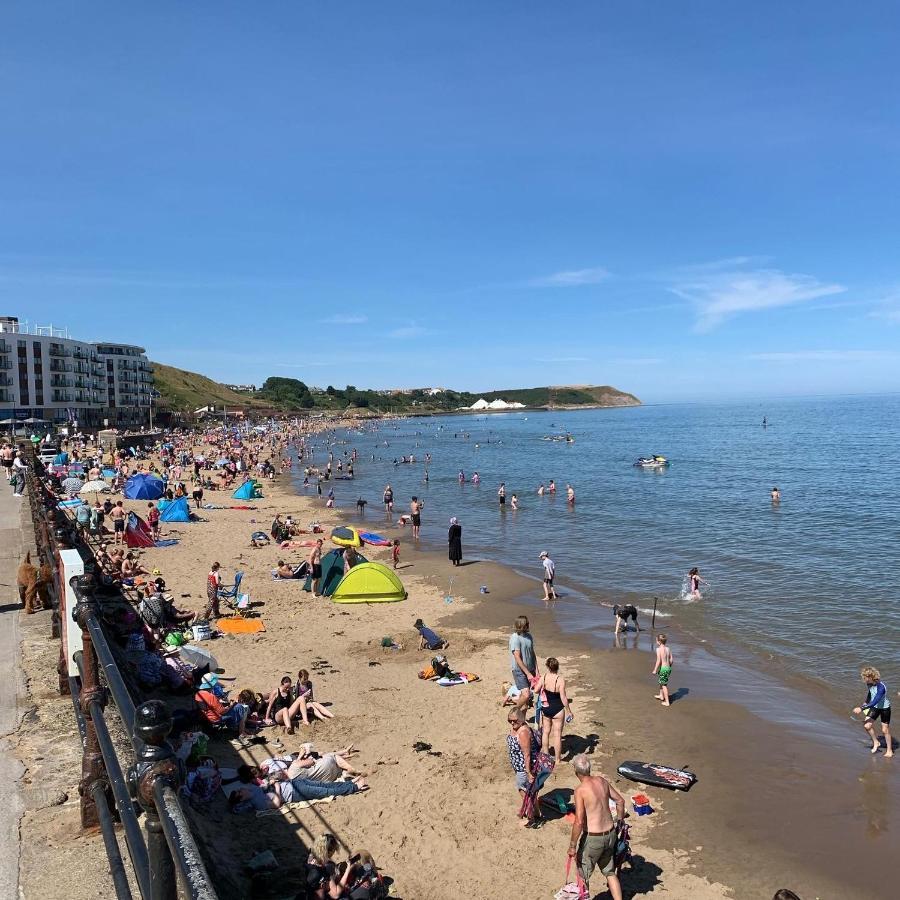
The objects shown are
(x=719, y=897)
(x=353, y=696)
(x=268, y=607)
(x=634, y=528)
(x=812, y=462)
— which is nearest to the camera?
(x=719, y=897)

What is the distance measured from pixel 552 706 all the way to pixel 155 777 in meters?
9.38

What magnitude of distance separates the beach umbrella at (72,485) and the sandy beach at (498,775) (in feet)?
66.9

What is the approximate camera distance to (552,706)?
34.8 feet

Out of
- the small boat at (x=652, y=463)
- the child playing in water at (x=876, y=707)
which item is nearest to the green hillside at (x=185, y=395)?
the small boat at (x=652, y=463)

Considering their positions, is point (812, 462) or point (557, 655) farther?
point (812, 462)

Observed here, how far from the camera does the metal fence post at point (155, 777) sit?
1.82 meters

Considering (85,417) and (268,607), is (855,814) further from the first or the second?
(85,417)

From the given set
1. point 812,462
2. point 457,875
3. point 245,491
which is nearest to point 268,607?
point 457,875

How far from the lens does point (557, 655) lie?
1636 centimetres

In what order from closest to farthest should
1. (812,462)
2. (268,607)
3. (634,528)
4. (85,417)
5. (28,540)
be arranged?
1. (28,540)
2. (268,607)
3. (634,528)
4. (812,462)
5. (85,417)

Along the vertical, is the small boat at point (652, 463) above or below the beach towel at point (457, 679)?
above

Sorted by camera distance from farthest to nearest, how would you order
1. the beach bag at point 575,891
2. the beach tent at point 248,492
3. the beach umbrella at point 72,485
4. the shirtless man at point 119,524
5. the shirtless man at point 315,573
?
1. the beach tent at point 248,492
2. the beach umbrella at point 72,485
3. the shirtless man at point 119,524
4. the shirtless man at point 315,573
5. the beach bag at point 575,891

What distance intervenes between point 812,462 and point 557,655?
59006 mm

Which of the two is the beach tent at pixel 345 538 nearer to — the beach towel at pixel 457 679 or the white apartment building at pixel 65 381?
the beach towel at pixel 457 679
